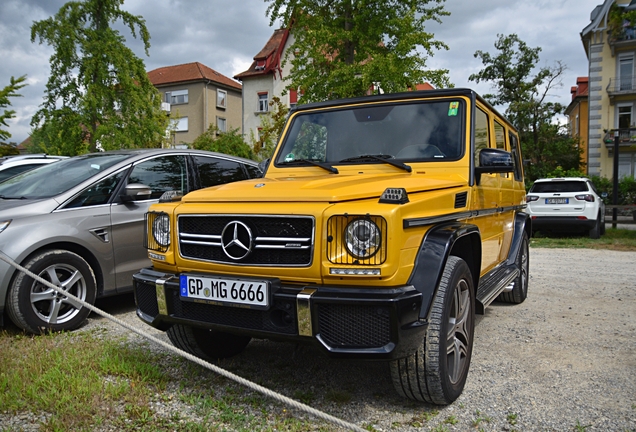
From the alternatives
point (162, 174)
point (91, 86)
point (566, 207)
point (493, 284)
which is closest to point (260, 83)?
point (91, 86)

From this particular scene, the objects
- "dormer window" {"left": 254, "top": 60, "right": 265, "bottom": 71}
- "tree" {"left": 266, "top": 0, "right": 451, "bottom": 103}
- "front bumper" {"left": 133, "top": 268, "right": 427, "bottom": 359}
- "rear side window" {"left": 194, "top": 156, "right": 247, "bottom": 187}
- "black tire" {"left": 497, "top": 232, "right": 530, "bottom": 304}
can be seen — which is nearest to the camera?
"front bumper" {"left": 133, "top": 268, "right": 427, "bottom": 359}

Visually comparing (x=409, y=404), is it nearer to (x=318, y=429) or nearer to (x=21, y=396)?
(x=318, y=429)

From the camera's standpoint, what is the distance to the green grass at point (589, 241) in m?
11.6

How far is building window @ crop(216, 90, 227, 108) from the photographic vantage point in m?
42.2

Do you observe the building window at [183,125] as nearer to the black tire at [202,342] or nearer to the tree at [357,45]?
the tree at [357,45]

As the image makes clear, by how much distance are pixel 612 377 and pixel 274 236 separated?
2.54 metres

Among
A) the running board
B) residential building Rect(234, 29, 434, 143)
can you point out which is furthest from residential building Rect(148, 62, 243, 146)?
the running board

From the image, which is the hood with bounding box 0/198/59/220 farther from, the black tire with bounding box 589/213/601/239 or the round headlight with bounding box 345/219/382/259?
the black tire with bounding box 589/213/601/239

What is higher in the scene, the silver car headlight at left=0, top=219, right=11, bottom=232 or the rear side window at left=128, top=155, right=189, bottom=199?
the rear side window at left=128, top=155, right=189, bottom=199

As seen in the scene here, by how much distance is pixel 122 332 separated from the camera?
4.70 meters

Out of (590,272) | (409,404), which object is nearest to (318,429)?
(409,404)

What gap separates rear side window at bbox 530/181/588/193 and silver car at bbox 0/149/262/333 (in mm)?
9825

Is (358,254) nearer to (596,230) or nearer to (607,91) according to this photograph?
(596,230)

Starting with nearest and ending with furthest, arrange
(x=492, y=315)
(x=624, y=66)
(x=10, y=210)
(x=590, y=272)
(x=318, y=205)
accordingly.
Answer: (x=318, y=205), (x=10, y=210), (x=492, y=315), (x=590, y=272), (x=624, y=66)
